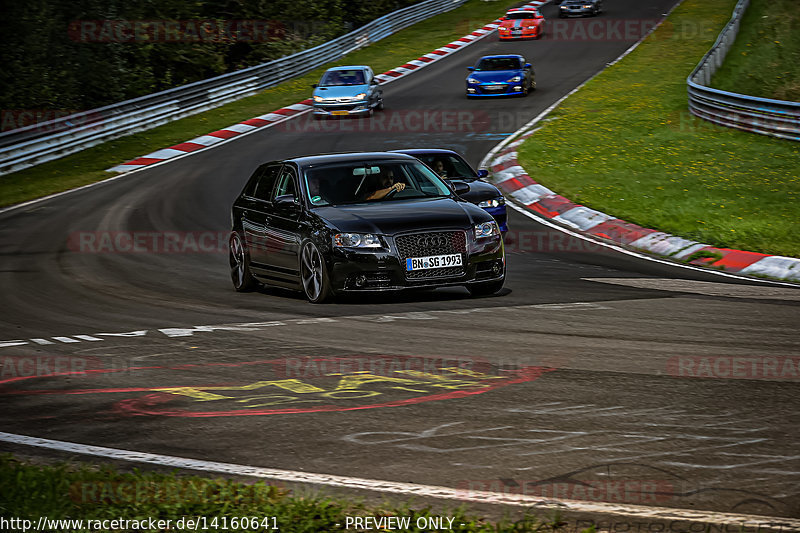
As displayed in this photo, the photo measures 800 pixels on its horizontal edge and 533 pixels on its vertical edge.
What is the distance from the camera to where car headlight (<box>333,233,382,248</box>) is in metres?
10.8

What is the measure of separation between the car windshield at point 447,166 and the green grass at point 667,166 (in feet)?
9.25

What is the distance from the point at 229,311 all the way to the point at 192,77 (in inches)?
1370

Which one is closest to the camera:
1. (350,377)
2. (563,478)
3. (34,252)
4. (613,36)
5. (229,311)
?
(563,478)

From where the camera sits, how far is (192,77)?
4391 centimetres

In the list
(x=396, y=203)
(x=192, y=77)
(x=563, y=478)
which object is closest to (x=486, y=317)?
(x=396, y=203)

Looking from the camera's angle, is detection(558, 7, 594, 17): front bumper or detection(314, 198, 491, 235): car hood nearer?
detection(314, 198, 491, 235): car hood

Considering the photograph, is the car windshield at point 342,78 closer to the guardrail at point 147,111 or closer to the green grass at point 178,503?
the guardrail at point 147,111

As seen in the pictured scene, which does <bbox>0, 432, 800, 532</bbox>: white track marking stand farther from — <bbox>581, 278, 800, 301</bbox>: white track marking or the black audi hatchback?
<bbox>581, 278, 800, 301</bbox>: white track marking

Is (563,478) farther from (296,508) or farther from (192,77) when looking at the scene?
(192,77)

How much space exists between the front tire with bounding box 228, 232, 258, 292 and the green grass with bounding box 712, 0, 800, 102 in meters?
20.3

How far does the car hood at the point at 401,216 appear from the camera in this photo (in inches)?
427
